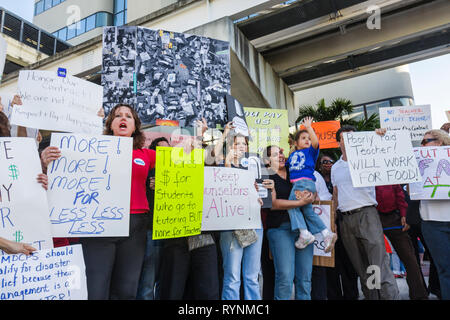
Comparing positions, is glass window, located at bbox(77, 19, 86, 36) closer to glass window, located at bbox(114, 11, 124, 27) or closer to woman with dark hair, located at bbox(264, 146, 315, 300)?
glass window, located at bbox(114, 11, 124, 27)

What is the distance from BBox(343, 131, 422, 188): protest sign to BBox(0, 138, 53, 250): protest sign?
2546 mm

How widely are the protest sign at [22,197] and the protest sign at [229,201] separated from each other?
3.81 feet

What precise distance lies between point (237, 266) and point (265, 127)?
2411mm

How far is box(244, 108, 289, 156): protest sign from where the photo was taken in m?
4.44

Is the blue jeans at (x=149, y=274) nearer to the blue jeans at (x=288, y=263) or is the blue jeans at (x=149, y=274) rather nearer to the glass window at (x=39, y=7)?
the blue jeans at (x=288, y=263)

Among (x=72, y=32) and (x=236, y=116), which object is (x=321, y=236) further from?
(x=72, y=32)

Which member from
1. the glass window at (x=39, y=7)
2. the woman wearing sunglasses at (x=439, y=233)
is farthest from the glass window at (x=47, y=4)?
the woman wearing sunglasses at (x=439, y=233)

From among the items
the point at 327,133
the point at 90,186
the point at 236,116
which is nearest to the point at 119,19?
the point at 327,133

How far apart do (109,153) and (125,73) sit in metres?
1.64

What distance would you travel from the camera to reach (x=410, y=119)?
459 cm
